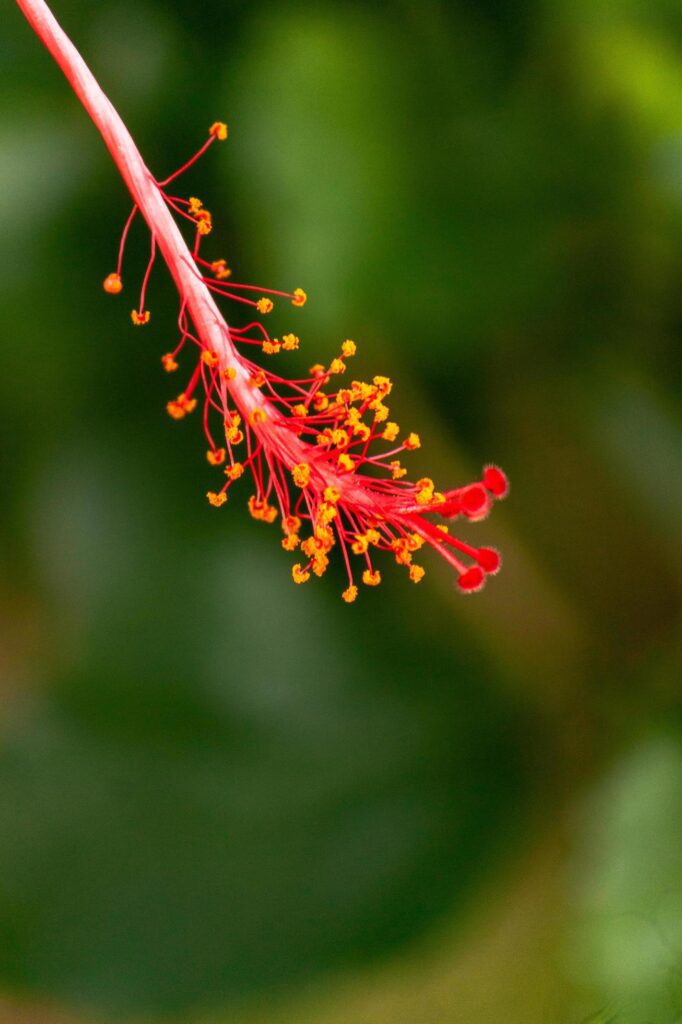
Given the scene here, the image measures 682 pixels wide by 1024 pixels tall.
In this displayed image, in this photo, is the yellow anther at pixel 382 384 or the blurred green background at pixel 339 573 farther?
the blurred green background at pixel 339 573

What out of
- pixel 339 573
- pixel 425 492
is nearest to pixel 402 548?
pixel 425 492

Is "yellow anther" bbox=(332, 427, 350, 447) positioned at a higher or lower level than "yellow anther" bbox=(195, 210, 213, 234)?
lower

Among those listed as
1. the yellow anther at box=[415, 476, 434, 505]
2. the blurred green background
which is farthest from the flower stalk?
the blurred green background

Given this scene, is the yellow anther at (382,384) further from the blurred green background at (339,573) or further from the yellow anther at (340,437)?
the blurred green background at (339,573)

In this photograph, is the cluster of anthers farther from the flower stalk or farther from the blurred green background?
the blurred green background

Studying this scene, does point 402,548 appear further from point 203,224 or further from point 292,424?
point 203,224

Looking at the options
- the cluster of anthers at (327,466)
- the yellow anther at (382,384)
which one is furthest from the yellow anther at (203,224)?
the yellow anther at (382,384)

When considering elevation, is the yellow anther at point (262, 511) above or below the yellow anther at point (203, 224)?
below

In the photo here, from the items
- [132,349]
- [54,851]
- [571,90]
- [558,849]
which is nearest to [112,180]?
[132,349]

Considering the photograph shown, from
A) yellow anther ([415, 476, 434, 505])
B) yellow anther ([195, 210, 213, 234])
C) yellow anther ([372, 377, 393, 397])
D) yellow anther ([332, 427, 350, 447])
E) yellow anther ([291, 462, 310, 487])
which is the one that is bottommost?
yellow anther ([291, 462, 310, 487])

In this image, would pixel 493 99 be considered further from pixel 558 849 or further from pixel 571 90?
pixel 558 849
